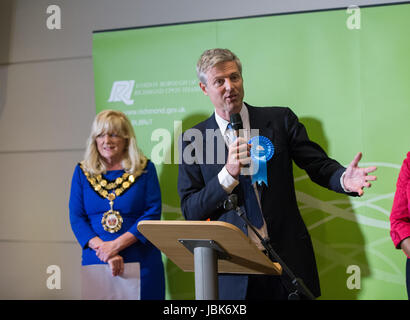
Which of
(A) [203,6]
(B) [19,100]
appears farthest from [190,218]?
(B) [19,100]

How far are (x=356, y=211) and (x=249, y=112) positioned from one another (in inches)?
45.3

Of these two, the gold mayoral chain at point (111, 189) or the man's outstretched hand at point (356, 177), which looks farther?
the gold mayoral chain at point (111, 189)

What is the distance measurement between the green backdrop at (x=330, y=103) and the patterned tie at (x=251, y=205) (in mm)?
976

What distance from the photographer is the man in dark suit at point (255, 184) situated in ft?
8.02

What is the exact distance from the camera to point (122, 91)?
3842mm

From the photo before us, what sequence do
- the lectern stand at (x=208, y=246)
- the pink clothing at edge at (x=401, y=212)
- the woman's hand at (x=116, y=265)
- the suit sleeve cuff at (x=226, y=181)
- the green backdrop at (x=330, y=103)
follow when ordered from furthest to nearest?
the green backdrop at (x=330, y=103) < the woman's hand at (x=116, y=265) < the pink clothing at edge at (x=401, y=212) < the suit sleeve cuff at (x=226, y=181) < the lectern stand at (x=208, y=246)

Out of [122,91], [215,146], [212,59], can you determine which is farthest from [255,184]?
[122,91]

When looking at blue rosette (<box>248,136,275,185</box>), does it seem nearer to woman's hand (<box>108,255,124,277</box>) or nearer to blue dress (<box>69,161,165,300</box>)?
blue dress (<box>69,161,165,300</box>)

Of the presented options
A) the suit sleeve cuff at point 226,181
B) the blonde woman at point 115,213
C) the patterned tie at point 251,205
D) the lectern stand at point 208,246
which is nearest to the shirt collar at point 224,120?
the patterned tie at point 251,205

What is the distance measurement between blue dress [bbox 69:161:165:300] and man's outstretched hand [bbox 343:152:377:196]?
1.51 m

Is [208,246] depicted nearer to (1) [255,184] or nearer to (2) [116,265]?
(1) [255,184]

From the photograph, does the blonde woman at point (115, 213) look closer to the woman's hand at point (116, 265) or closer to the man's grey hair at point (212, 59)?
the woman's hand at point (116, 265)

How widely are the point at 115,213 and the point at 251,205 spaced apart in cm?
113

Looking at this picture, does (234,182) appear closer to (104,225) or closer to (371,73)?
(104,225)
